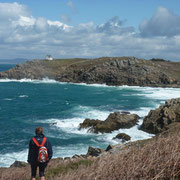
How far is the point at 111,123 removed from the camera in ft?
116

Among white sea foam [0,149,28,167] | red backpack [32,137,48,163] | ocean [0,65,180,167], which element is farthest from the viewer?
ocean [0,65,180,167]

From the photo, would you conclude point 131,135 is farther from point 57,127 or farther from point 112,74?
point 112,74

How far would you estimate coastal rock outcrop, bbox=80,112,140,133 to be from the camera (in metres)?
34.2

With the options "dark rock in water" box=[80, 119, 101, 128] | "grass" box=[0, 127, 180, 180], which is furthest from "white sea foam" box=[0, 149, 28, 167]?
"grass" box=[0, 127, 180, 180]

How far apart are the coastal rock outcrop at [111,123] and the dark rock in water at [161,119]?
9.05 ft

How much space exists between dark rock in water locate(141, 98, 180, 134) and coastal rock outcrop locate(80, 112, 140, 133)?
276 centimetres

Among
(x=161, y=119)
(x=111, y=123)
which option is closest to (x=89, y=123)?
(x=111, y=123)

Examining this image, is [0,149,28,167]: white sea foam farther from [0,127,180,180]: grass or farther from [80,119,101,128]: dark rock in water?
[0,127,180,180]: grass

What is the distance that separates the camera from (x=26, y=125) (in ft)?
124

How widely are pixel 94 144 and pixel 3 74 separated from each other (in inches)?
4244

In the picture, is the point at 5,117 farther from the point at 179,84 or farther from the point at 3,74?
the point at 3,74

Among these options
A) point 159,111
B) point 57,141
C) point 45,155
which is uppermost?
point 45,155

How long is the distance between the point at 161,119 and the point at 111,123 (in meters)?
7.38

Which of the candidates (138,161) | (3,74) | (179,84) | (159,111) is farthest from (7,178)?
(3,74)
